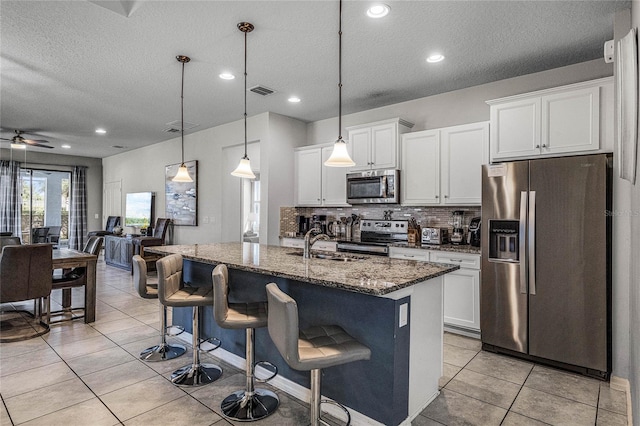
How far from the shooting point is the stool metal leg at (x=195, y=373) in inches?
106

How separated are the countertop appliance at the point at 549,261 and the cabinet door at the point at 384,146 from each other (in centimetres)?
133

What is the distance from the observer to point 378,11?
2.65 meters

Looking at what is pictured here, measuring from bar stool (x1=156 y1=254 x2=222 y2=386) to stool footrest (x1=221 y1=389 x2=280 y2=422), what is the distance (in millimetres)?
403

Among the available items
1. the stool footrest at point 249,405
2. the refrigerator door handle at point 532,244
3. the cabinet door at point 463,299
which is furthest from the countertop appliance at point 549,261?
the stool footrest at point 249,405

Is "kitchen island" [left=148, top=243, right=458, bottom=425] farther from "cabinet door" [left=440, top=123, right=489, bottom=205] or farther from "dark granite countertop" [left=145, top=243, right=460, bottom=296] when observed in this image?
"cabinet door" [left=440, top=123, right=489, bottom=205]

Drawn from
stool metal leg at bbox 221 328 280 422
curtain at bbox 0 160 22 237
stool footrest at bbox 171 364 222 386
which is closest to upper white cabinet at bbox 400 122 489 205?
stool metal leg at bbox 221 328 280 422

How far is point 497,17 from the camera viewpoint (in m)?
2.74

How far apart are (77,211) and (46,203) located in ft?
2.59

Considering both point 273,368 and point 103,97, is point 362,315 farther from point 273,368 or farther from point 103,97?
point 103,97

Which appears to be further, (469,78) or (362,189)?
(362,189)

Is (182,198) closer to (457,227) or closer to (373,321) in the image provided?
(457,227)

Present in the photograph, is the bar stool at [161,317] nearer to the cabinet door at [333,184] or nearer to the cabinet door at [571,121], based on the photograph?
the cabinet door at [333,184]

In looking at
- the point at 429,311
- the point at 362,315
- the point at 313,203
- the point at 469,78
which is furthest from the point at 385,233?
the point at 362,315

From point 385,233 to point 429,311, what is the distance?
8.19 ft
